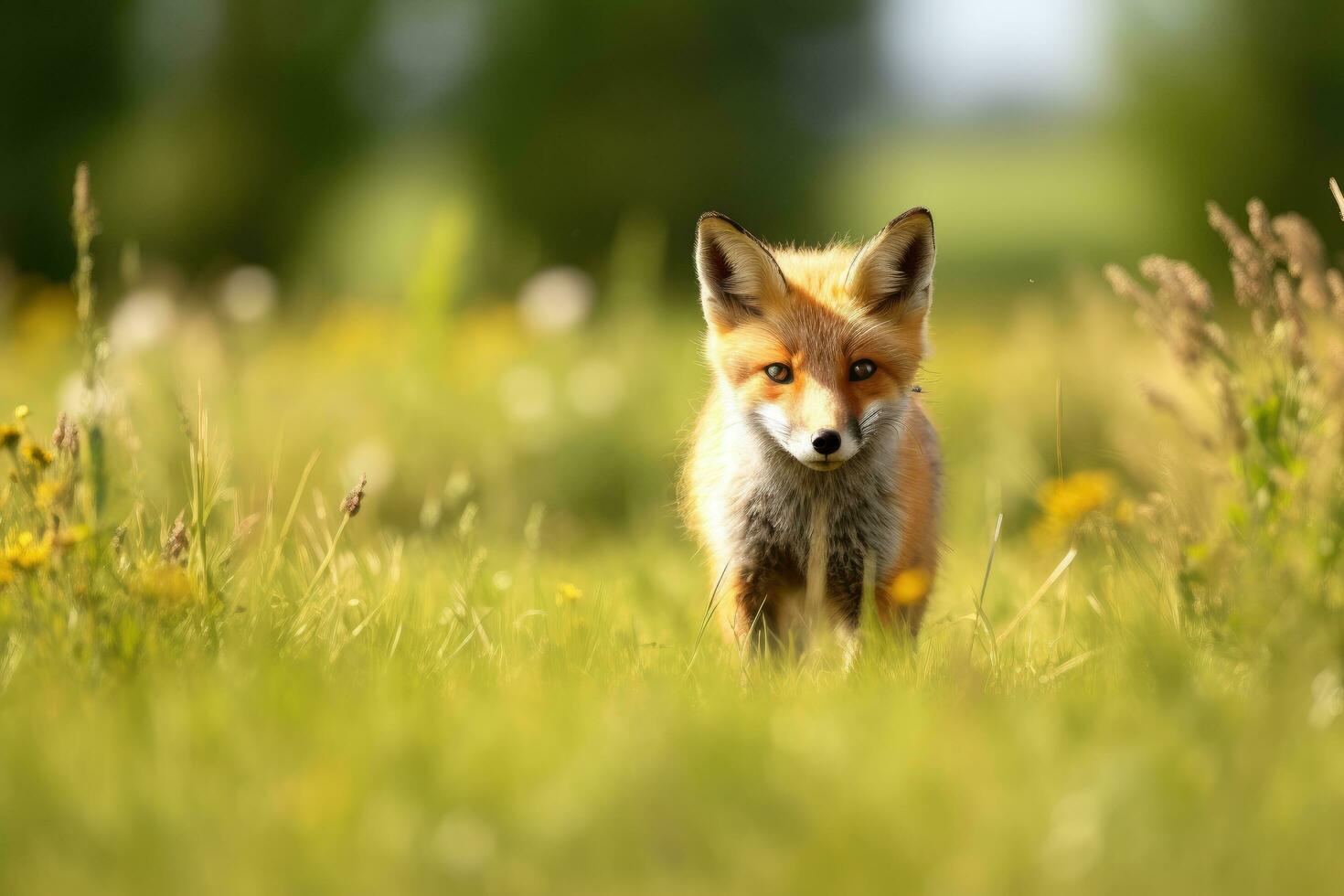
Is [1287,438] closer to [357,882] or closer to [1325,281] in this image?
[1325,281]

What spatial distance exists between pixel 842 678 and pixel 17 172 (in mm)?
12414

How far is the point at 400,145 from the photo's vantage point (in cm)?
1357

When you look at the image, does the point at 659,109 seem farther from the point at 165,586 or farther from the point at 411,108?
the point at 165,586

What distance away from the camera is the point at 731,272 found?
3611mm

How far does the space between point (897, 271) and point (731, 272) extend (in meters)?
0.47

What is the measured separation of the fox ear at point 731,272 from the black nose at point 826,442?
2.01ft

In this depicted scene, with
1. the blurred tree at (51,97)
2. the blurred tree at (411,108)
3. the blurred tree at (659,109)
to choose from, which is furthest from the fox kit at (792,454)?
the blurred tree at (51,97)

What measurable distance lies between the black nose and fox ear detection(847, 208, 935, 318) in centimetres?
61

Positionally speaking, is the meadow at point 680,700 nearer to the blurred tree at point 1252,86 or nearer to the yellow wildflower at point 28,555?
the yellow wildflower at point 28,555

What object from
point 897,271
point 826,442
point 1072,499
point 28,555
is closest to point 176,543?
point 28,555

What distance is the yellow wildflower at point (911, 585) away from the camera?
3.15 meters

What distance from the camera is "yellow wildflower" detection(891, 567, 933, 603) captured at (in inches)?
124

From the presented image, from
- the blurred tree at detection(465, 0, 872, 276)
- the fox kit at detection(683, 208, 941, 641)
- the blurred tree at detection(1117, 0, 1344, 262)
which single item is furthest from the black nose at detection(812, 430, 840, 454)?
the blurred tree at detection(465, 0, 872, 276)

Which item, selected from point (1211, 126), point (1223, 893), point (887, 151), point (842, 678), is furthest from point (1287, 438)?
point (887, 151)
